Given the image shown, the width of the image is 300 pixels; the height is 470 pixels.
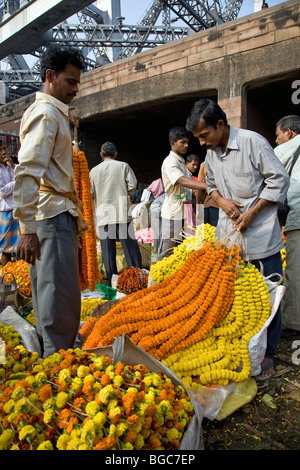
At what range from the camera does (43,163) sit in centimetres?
189

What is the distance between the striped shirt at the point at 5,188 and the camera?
5141 mm

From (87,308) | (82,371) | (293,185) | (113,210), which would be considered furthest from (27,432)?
(113,210)

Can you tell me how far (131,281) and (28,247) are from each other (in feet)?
7.52

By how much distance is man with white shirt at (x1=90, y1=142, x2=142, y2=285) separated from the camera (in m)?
4.82

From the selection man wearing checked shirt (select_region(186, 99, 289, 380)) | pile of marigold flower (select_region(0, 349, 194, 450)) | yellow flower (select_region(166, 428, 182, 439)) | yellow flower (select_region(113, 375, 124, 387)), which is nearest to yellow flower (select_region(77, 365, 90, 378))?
pile of marigold flower (select_region(0, 349, 194, 450))

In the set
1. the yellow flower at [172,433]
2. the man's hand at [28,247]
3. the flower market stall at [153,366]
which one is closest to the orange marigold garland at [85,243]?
the flower market stall at [153,366]

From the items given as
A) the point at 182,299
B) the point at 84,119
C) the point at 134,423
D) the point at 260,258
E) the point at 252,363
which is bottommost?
the point at 252,363

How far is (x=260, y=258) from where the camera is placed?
2.38 m

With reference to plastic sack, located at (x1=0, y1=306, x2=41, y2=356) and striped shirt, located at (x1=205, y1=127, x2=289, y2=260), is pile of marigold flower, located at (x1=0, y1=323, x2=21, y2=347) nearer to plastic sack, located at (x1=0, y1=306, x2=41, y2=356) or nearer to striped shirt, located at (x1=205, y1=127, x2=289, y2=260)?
plastic sack, located at (x1=0, y1=306, x2=41, y2=356)

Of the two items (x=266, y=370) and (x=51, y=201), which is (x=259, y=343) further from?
(x=51, y=201)

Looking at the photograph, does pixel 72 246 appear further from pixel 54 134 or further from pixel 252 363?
pixel 252 363

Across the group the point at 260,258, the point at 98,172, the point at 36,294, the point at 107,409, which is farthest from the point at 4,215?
the point at 107,409

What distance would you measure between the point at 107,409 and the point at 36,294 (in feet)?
4.11

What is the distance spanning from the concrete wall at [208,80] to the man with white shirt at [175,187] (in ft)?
5.78
